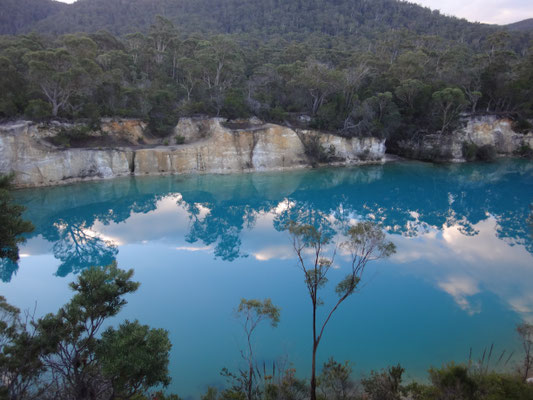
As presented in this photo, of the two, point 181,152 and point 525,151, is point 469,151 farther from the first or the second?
point 181,152

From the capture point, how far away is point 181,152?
28469mm

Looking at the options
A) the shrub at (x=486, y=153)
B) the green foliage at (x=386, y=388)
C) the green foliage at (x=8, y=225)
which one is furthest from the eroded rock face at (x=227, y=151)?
the green foliage at (x=386, y=388)

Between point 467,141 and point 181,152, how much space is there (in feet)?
97.0

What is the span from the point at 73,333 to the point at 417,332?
31.5ft

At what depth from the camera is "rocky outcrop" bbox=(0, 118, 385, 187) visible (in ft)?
77.8

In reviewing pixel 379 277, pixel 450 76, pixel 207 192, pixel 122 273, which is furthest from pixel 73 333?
pixel 450 76

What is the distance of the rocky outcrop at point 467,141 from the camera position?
34250 millimetres

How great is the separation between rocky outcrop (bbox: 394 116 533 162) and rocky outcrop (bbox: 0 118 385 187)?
439 cm

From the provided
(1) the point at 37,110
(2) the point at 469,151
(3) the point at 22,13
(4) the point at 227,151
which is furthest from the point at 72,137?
(3) the point at 22,13

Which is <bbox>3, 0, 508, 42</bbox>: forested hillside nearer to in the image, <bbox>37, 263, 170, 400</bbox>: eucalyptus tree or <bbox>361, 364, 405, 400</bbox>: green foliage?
<bbox>37, 263, 170, 400</bbox>: eucalyptus tree

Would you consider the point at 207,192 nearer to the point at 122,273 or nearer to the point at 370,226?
the point at 370,226

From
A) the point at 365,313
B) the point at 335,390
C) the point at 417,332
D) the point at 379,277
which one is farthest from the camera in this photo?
the point at 379,277

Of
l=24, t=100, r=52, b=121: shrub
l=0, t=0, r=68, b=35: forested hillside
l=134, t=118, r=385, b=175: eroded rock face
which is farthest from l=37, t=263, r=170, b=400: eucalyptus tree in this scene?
l=0, t=0, r=68, b=35: forested hillside

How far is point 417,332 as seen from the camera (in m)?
10.4
